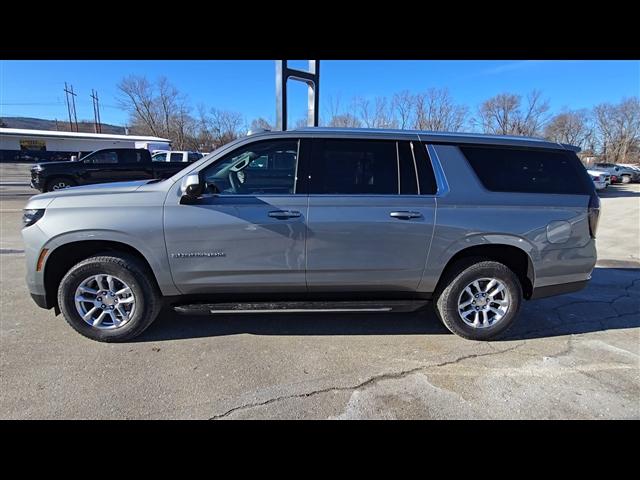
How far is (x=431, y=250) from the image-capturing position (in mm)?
3254

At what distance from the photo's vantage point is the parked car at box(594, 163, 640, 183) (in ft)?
96.1

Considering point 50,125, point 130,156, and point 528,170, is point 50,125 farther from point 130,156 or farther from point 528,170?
point 528,170

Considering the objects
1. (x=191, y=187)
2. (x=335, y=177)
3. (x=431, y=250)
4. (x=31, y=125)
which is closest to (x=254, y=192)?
(x=191, y=187)

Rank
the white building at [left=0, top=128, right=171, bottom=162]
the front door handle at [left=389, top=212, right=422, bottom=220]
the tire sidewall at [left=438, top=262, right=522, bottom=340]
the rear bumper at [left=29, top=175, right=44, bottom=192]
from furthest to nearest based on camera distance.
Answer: the white building at [left=0, top=128, right=171, bottom=162]
the rear bumper at [left=29, top=175, right=44, bottom=192]
the tire sidewall at [left=438, top=262, right=522, bottom=340]
the front door handle at [left=389, top=212, right=422, bottom=220]

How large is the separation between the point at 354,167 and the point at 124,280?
2.37 meters

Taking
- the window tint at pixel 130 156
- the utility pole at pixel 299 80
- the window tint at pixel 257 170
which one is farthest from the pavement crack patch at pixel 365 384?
the window tint at pixel 130 156

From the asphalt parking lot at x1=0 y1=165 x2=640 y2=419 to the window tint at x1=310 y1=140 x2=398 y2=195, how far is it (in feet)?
4.86

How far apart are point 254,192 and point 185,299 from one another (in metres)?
1.22

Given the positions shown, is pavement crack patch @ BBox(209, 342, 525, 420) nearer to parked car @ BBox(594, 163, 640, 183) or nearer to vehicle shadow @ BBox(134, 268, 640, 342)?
vehicle shadow @ BBox(134, 268, 640, 342)

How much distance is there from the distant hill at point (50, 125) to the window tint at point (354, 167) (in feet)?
Result: 331

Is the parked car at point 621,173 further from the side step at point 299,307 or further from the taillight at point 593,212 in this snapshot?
the side step at point 299,307

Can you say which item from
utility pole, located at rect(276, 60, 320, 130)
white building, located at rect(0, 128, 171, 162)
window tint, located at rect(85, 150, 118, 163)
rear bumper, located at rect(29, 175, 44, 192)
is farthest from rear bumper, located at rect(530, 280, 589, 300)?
white building, located at rect(0, 128, 171, 162)

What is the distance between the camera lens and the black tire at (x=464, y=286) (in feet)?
11.0

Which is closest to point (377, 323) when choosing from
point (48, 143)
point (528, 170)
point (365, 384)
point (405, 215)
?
point (365, 384)
